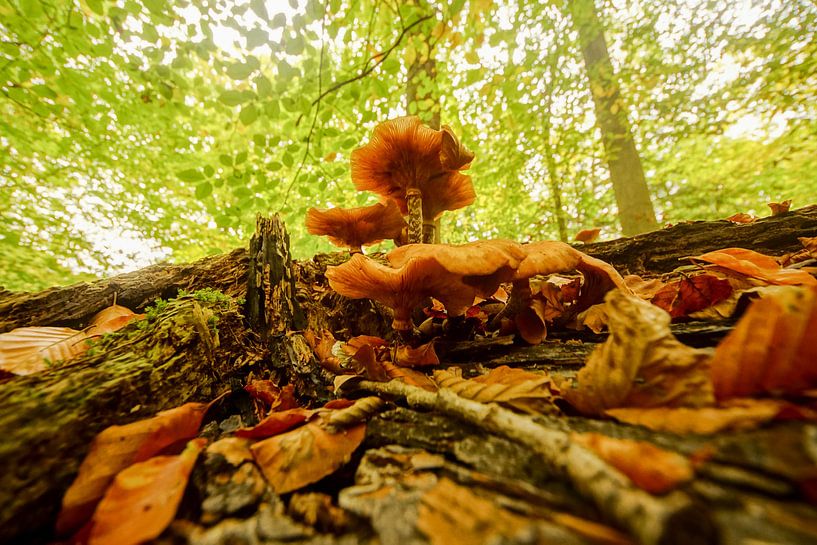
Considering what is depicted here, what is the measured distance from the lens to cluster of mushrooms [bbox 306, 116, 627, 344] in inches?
57.8

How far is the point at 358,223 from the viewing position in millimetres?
2693

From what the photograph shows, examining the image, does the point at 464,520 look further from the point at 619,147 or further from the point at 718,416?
the point at 619,147

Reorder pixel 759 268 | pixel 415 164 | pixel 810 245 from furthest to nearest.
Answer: pixel 415 164 < pixel 810 245 < pixel 759 268

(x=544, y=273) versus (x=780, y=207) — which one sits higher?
(x=780, y=207)

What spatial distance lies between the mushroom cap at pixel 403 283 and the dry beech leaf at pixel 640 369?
0.77 m

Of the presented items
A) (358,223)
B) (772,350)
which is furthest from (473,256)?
(358,223)

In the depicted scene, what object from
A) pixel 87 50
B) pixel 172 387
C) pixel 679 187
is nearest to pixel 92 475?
pixel 172 387

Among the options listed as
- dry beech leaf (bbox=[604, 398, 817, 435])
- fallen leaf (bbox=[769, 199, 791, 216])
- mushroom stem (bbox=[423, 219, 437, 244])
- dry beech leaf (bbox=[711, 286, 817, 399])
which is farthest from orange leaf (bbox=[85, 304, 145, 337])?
fallen leaf (bbox=[769, 199, 791, 216])

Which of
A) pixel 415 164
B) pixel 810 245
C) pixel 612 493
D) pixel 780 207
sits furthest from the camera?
pixel 780 207

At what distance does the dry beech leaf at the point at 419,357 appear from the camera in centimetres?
171

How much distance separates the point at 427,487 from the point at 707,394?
2.09 ft

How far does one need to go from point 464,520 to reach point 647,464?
12.5 inches

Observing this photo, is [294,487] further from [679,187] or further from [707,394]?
[679,187]

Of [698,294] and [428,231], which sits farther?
[428,231]
